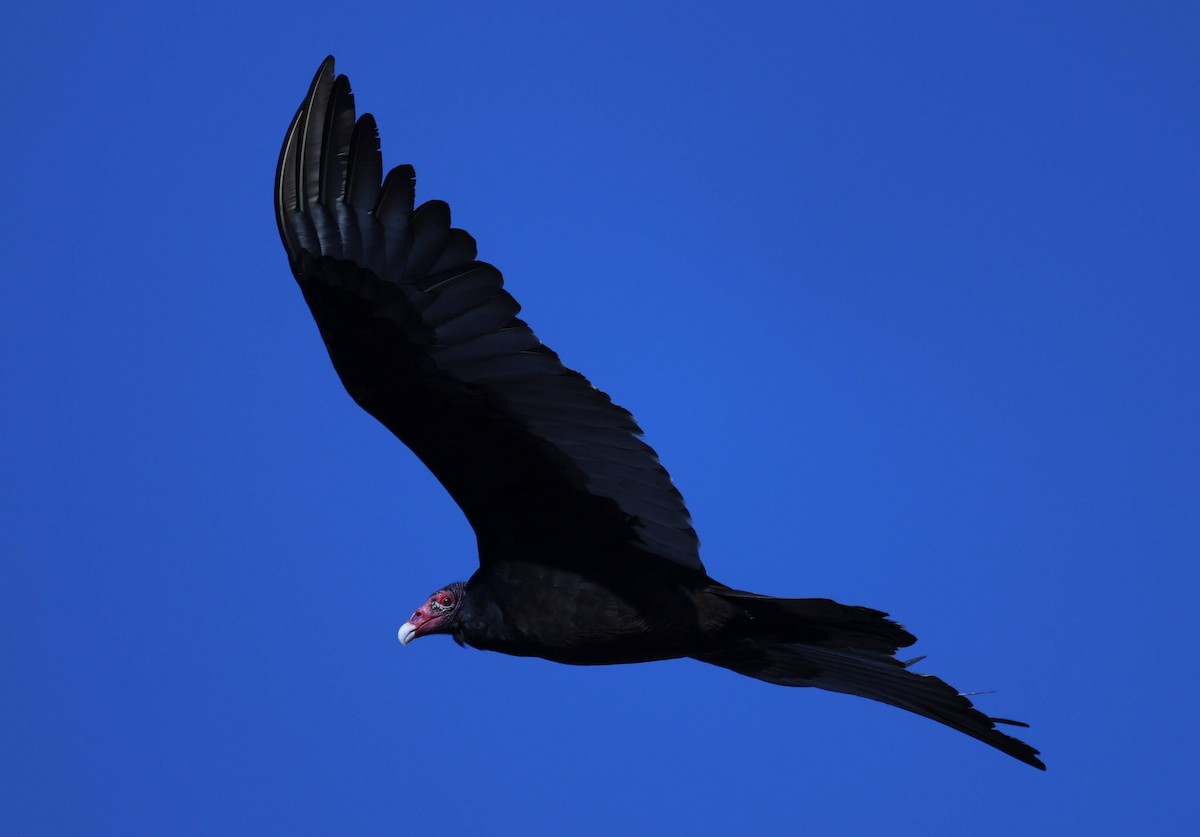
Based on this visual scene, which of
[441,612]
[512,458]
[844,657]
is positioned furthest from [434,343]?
[844,657]

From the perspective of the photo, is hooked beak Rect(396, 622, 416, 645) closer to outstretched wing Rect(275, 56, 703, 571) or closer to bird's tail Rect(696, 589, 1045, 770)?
outstretched wing Rect(275, 56, 703, 571)

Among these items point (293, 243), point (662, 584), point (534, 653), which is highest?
point (293, 243)

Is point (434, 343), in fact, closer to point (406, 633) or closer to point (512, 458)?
point (512, 458)

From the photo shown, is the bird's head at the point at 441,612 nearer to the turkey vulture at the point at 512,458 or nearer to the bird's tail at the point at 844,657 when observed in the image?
the turkey vulture at the point at 512,458

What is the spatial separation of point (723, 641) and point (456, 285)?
1.61 m

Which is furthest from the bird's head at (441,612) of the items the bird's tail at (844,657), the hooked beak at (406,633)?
the bird's tail at (844,657)

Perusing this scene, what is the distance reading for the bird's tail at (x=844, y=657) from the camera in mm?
5285

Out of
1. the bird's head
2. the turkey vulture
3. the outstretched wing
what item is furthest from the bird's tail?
Result: the bird's head

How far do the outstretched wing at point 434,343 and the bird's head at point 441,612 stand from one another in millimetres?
645

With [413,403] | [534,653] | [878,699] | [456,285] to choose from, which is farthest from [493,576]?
[878,699]

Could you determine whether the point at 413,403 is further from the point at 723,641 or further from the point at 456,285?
the point at 723,641

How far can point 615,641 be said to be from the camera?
544 cm

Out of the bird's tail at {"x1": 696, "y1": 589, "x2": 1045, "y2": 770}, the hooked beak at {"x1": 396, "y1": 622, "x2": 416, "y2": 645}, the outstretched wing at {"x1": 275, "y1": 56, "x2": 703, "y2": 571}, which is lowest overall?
the hooked beak at {"x1": 396, "y1": 622, "x2": 416, "y2": 645}

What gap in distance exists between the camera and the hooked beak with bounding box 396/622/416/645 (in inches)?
233
